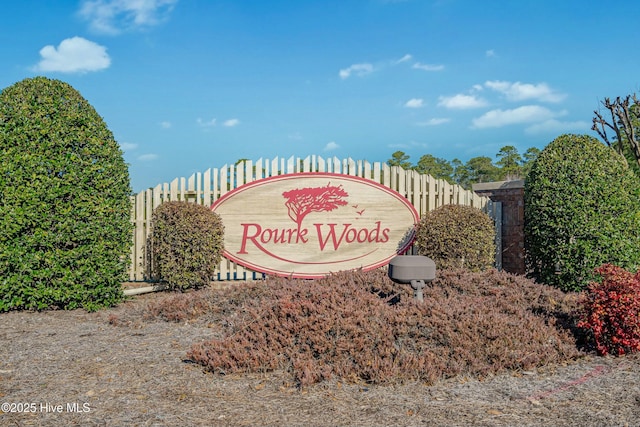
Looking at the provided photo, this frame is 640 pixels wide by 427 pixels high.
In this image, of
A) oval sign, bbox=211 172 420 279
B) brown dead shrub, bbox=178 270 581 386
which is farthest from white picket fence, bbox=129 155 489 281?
brown dead shrub, bbox=178 270 581 386

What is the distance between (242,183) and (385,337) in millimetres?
5891

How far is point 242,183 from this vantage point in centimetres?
1053

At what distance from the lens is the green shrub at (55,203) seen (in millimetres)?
7793

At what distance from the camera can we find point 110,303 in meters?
8.46

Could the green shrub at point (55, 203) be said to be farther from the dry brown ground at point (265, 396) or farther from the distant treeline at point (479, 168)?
the distant treeline at point (479, 168)

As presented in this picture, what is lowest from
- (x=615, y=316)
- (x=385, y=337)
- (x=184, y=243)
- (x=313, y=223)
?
(x=385, y=337)

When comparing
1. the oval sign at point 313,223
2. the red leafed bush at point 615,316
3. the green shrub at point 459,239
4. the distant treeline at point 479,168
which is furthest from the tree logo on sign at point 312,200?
the distant treeline at point 479,168

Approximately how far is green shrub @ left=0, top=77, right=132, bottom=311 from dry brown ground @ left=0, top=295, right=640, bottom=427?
219 centimetres

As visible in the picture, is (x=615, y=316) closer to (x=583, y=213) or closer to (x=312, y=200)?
(x=583, y=213)

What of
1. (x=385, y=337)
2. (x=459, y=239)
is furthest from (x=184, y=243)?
(x=385, y=337)

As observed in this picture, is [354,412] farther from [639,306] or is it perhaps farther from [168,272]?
[168,272]

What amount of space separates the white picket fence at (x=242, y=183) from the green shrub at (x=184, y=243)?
700 mm

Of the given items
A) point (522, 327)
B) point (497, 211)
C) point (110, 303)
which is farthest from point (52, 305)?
point (497, 211)

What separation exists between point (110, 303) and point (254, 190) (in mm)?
3474
